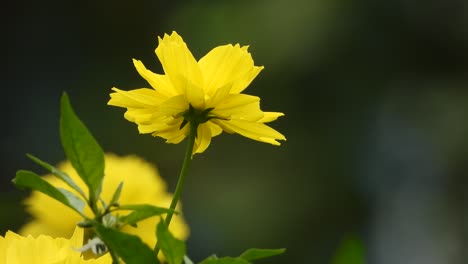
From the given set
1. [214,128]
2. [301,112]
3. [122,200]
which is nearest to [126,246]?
[214,128]

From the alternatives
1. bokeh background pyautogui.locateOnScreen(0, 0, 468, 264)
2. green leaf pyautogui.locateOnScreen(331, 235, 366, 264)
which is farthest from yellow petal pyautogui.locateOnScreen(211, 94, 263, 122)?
bokeh background pyautogui.locateOnScreen(0, 0, 468, 264)

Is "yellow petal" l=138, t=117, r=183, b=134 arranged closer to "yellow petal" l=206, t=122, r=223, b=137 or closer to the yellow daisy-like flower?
"yellow petal" l=206, t=122, r=223, b=137

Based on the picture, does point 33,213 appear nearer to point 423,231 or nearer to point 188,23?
point 188,23

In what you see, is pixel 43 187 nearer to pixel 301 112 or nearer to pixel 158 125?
pixel 158 125

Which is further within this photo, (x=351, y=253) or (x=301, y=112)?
(x=301, y=112)

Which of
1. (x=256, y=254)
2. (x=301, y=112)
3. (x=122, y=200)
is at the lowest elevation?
(x=301, y=112)

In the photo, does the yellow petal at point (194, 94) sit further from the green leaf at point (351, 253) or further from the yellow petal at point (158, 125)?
the green leaf at point (351, 253)
